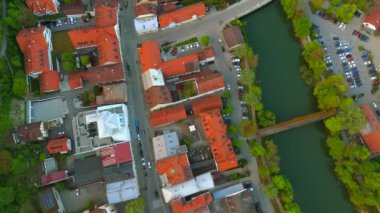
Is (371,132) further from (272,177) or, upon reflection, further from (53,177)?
(53,177)

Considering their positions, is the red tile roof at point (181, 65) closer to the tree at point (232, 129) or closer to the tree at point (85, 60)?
the tree at point (232, 129)

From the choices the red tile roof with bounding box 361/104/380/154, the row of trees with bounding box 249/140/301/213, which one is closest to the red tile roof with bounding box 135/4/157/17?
the row of trees with bounding box 249/140/301/213

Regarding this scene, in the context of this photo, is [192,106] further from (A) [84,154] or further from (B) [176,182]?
(A) [84,154]

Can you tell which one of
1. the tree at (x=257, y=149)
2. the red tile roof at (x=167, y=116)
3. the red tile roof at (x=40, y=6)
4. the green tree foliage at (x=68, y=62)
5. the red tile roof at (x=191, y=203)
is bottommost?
the red tile roof at (x=191, y=203)

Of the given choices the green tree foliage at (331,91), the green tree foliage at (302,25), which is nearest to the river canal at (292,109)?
the green tree foliage at (302,25)

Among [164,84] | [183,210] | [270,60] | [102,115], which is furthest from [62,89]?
[270,60]
